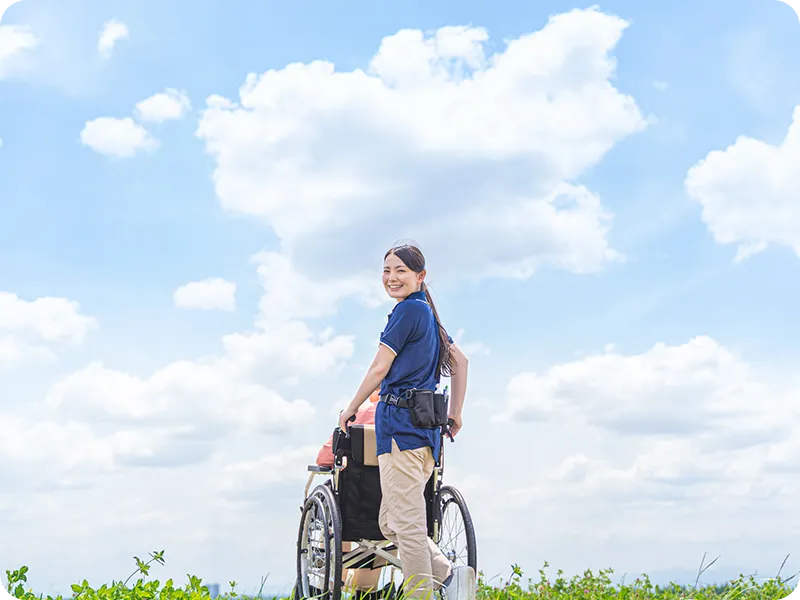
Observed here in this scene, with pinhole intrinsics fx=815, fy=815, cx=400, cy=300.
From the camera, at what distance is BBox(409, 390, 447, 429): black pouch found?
4.33 meters

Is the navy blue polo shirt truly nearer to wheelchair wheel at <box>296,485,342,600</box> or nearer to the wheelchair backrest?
the wheelchair backrest

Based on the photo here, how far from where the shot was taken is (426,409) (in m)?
4.35

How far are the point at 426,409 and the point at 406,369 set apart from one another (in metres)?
0.24

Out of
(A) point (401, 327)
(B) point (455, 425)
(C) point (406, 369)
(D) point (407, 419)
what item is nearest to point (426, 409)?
(D) point (407, 419)

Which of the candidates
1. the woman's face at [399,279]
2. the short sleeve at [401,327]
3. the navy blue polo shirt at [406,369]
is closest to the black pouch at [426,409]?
the navy blue polo shirt at [406,369]

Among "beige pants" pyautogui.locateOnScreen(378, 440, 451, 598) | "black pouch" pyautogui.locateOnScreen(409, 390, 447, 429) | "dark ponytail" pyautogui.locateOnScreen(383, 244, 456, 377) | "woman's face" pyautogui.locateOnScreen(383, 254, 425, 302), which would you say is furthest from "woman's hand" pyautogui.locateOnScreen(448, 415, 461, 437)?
"woman's face" pyautogui.locateOnScreen(383, 254, 425, 302)

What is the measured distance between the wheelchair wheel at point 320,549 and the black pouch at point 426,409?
72cm

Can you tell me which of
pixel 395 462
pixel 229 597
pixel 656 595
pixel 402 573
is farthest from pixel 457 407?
pixel 656 595

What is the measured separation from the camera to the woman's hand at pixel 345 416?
181 inches

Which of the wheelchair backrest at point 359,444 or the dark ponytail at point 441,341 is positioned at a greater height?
the dark ponytail at point 441,341

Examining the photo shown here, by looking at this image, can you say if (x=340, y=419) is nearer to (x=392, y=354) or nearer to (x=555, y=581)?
(x=392, y=354)

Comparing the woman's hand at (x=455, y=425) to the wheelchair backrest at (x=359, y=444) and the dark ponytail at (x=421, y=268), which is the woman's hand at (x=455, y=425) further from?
the wheelchair backrest at (x=359, y=444)

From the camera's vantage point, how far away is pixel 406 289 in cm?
459

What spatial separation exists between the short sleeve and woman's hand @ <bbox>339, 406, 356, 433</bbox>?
1.50ft
